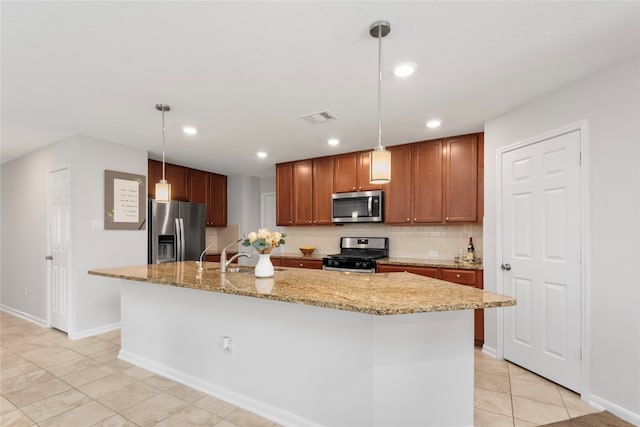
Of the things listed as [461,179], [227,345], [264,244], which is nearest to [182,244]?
[227,345]

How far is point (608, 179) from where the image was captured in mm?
2186

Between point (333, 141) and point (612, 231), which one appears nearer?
point (612, 231)

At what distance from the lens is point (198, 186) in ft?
18.2

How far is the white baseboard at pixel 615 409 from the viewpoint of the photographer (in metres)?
2.00

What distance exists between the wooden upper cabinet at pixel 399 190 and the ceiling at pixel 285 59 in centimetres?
78

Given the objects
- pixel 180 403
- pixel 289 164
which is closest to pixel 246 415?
pixel 180 403

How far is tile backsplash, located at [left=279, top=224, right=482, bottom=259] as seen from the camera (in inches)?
156

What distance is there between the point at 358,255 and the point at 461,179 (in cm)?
164

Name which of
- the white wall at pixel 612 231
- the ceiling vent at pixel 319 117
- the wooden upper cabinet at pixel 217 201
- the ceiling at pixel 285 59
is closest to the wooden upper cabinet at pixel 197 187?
the wooden upper cabinet at pixel 217 201

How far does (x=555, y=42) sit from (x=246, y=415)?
2.96 m

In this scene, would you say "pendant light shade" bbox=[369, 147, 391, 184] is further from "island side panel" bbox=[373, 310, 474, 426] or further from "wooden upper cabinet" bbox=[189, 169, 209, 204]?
"wooden upper cabinet" bbox=[189, 169, 209, 204]

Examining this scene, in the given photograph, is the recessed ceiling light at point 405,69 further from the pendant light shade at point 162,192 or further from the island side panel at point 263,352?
the pendant light shade at point 162,192

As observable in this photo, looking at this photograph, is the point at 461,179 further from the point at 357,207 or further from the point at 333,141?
the point at 333,141

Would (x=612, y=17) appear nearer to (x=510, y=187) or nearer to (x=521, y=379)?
(x=510, y=187)
